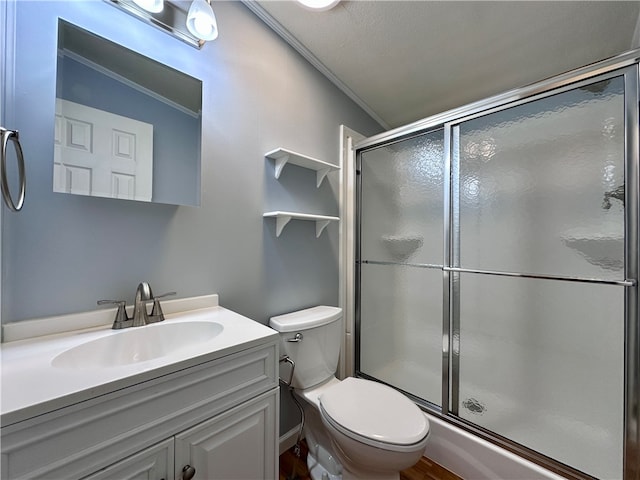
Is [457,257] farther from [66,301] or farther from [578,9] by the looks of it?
[66,301]

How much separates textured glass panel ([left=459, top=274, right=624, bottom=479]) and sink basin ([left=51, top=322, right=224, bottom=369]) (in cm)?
140

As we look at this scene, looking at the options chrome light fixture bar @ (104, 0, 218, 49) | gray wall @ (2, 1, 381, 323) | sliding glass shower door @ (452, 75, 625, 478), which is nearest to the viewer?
gray wall @ (2, 1, 381, 323)

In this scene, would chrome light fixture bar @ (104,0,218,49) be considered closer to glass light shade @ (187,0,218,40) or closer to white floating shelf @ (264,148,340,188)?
glass light shade @ (187,0,218,40)

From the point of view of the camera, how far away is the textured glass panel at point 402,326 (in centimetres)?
170

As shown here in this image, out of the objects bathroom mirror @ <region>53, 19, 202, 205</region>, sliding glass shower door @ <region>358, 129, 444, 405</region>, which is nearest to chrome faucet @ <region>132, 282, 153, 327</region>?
bathroom mirror @ <region>53, 19, 202, 205</region>

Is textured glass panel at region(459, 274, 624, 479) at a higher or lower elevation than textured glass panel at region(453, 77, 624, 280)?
lower

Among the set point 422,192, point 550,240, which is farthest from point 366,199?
point 550,240

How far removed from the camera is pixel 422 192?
1.69 meters

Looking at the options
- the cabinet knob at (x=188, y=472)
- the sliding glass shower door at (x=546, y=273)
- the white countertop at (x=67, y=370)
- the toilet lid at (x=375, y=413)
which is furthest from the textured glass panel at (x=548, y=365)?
the cabinet knob at (x=188, y=472)

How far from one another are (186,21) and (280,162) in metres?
0.67

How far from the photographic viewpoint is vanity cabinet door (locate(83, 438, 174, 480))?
583 mm

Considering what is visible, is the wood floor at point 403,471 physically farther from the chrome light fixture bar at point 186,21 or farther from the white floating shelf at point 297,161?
the chrome light fixture bar at point 186,21

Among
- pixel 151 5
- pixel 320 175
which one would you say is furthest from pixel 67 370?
pixel 320 175

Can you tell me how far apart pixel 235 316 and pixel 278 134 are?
0.99 m
